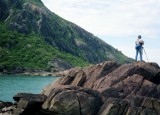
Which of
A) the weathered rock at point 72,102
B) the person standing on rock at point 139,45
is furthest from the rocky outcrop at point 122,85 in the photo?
the person standing on rock at point 139,45

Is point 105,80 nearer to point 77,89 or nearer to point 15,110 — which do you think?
point 77,89

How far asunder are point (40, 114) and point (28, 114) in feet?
5.16

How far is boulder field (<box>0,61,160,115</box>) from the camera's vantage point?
47.5 metres

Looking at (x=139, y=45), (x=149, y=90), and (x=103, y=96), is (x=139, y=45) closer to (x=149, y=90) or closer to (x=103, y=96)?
(x=149, y=90)

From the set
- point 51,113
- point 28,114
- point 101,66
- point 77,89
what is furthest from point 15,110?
point 101,66

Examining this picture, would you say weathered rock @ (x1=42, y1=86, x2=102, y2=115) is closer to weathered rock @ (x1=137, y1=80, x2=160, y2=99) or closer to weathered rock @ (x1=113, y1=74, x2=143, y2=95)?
weathered rock @ (x1=113, y1=74, x2=143, y2=95)

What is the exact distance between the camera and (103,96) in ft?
167

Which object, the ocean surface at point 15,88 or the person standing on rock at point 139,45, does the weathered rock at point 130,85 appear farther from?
the ocean surface at point 15,88

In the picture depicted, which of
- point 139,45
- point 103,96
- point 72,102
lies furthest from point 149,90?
point 72,102

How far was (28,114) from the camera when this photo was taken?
49562 millimetres

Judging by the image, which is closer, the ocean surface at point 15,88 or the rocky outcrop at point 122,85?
the rocky outcrop at point 122,85

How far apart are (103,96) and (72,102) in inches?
210

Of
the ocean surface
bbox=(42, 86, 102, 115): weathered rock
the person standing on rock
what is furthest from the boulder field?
the ocean surface

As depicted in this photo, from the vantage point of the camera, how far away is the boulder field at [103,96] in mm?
47488
